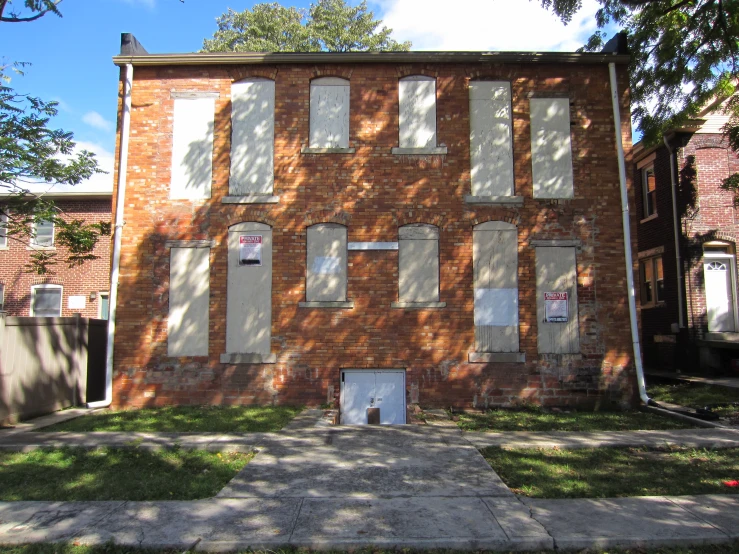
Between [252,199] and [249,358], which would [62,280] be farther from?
[249,358]

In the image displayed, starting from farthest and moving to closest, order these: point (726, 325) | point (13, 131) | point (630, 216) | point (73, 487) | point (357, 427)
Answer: point (726, 325) < point (630, 216) < point (13, 131) < point (357, 427) < point (73, 487)

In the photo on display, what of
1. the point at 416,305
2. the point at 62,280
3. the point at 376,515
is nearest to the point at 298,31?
the point at 62,280

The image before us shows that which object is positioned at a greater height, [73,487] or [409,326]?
[409,326]

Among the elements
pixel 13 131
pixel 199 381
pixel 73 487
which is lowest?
pixel 73 487

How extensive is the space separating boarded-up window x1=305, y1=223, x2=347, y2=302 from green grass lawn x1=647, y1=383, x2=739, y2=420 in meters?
7.30

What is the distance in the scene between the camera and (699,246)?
607 inches

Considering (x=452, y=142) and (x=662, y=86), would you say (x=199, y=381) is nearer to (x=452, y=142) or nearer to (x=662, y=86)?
(x=452, y=142)

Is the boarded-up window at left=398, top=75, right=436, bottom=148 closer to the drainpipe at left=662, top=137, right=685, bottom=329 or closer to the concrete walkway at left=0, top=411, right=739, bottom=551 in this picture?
the concrete walkway at left=0, top=411, right=739, bottom=551

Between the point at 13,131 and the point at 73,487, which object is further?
the point at 13,131

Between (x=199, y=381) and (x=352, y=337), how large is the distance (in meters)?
3.21

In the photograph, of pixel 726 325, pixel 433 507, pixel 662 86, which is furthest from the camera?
pixel 726 325

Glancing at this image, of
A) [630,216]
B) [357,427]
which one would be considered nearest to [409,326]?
[357,427]

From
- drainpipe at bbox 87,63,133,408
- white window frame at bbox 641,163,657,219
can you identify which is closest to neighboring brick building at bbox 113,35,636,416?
drainpipe at bbox 87,63,133,408

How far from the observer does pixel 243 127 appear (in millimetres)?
10984
